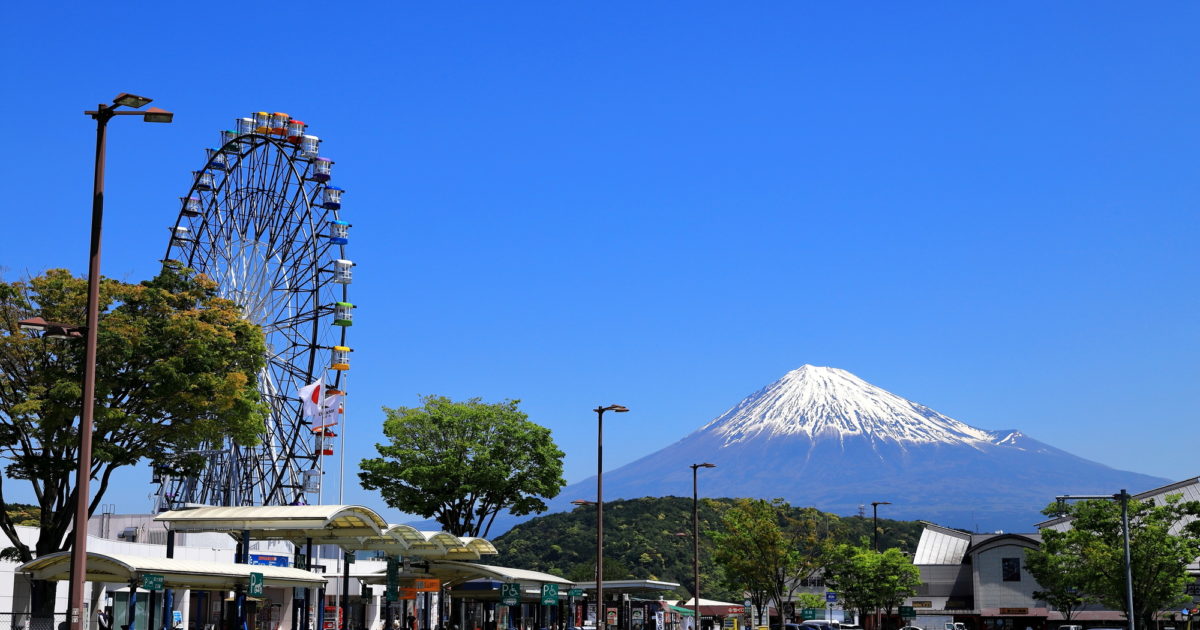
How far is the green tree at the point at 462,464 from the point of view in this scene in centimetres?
6719

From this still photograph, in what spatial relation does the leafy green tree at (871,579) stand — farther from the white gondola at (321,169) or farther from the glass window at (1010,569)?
the white gondola at (321,169)

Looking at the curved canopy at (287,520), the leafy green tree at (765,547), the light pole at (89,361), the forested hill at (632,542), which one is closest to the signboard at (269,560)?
the curved canopy at (287,520)

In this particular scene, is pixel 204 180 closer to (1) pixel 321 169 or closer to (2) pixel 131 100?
(1) pixel 321 169

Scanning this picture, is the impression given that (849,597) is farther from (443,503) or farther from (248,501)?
(248,501)

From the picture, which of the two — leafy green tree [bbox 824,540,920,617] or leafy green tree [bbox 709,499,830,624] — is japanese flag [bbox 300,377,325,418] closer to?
leafy green tree [bbox 709,499,830,624]

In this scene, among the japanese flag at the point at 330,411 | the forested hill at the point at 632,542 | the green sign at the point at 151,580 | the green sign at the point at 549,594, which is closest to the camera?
the green sign at the point at 151,580

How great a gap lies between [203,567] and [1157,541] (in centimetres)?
4545

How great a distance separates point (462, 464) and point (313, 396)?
1242cm

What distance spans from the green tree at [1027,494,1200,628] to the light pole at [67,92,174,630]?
2050 inches

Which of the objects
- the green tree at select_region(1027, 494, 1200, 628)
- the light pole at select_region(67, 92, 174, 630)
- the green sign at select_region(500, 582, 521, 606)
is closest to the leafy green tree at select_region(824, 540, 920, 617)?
the green tree at select_region(1027, 494, 1200, 628)

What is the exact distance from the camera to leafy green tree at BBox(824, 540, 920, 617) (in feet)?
289

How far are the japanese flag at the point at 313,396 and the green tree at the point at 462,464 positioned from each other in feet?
20.9

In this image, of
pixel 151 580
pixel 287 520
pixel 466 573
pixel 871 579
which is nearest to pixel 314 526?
pixel 287 520

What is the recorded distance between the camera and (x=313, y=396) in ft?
246
